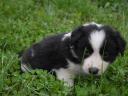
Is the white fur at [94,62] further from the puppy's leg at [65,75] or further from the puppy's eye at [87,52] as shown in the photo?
the puppy's leg at [65,75]

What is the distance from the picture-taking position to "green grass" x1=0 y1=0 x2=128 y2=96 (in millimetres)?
5898

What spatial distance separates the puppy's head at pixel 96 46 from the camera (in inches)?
237

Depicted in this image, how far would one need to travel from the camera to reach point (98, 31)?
20.1ft

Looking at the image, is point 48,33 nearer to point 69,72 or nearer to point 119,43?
point 69,72

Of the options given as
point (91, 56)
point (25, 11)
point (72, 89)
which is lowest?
point (72, 89)

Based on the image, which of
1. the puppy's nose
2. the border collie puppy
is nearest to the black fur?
the border collie puppy

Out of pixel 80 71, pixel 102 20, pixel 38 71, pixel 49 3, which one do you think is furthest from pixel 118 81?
pixel 49 3

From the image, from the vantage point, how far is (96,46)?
6.01 m

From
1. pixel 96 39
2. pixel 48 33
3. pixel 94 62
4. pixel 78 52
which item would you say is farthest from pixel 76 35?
pixel 48 33

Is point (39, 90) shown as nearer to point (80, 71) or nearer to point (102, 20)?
point (80, 71)

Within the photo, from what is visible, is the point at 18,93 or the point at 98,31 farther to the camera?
the point at 98,31

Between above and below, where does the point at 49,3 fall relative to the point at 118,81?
above

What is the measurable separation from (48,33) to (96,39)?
95.4 inches

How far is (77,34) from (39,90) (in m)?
0.88
